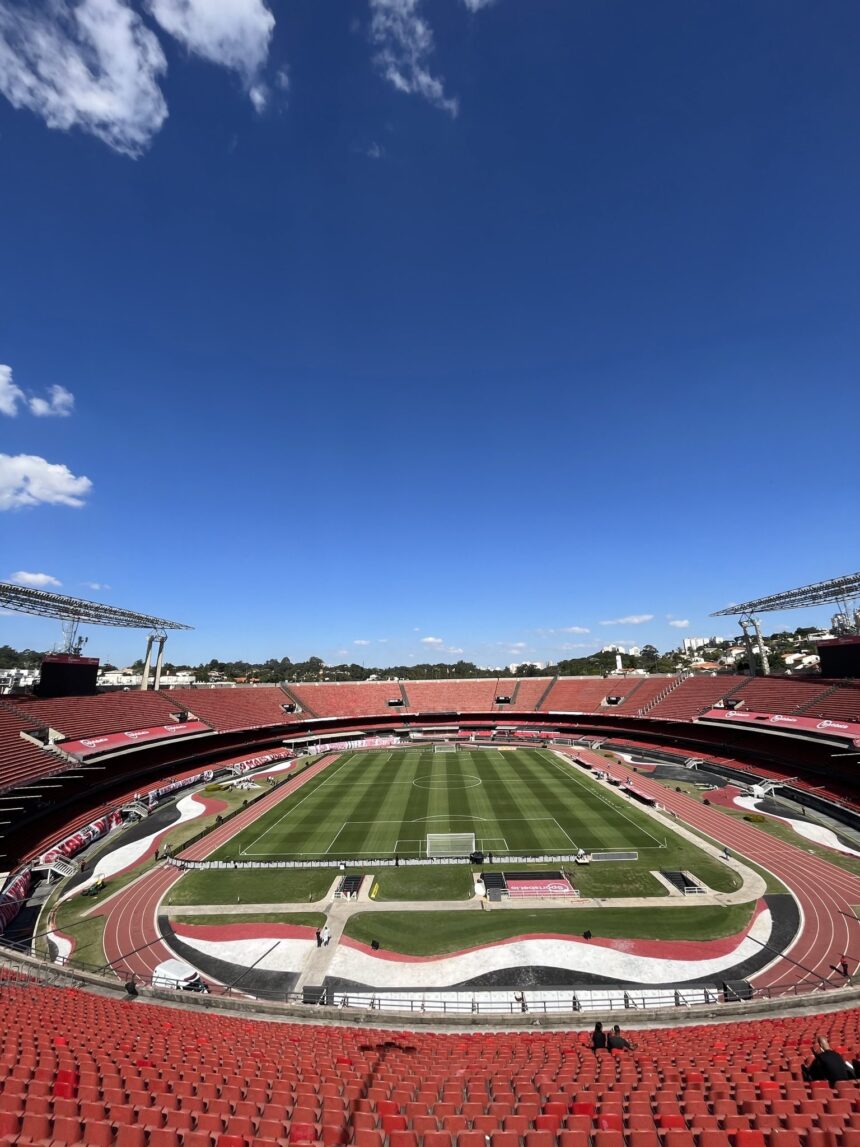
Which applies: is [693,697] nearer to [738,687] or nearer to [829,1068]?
[738,687]

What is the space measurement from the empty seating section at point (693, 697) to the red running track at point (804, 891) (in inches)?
789

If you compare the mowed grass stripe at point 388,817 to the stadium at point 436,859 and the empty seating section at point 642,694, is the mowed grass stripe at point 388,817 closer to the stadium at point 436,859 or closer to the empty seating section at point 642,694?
the stadium at point 436,859

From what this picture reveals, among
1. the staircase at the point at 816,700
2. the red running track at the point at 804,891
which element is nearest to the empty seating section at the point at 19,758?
the red running track at the point at 804,891

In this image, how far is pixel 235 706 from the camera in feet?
201

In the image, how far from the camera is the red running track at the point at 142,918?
19.0 m

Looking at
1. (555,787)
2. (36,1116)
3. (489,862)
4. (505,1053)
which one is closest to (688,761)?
(555,787)

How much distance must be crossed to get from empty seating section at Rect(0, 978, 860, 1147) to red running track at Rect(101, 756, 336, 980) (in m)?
7.81

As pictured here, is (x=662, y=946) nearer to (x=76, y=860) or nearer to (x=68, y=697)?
(x=76, y=860)

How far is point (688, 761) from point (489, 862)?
29.2m

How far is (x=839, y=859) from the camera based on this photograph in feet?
85.4

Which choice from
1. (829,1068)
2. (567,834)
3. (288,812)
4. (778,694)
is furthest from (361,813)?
(778,694)

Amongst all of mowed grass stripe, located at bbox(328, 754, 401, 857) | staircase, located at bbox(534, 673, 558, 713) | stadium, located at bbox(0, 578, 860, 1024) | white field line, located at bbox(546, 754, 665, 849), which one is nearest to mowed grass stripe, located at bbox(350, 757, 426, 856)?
mowed grass stripe, located at bbox(328, 754, 401, 857)

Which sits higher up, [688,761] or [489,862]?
[688,761]

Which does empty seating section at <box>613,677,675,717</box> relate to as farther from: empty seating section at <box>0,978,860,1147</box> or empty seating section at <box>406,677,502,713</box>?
empty seating section at <box>0,978,860,1147</box>
